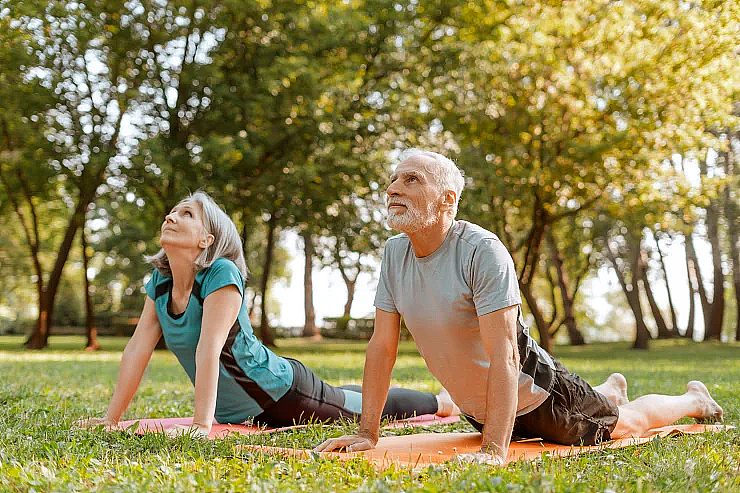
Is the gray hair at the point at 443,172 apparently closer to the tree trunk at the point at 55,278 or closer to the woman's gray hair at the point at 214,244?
the woman's gray hair at the point at 214,244

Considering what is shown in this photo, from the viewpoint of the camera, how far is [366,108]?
20.5 m

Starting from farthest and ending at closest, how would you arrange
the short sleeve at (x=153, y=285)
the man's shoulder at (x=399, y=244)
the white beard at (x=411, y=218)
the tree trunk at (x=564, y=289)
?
the tree trunk at (x=564, y=289) < the short sleeve at (x=153, y=285) < the man's shoulder at (x=399, y=244) < the white beard at (x=411, y=218)

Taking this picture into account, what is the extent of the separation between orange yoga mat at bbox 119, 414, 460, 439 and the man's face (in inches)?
67.6

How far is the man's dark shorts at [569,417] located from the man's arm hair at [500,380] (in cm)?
69

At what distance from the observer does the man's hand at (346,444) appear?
152 inches

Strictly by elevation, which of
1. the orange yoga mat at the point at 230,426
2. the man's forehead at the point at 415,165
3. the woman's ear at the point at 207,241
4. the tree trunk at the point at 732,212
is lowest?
the orange yoga mat at the point at 230,426

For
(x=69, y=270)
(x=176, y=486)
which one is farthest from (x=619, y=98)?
(x=69, y=270)

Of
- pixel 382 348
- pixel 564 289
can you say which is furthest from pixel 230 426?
pixel 564 289

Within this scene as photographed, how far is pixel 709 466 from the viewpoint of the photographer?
3357mm

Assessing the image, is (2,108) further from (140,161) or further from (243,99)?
(243,99)

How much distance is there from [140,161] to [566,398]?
17005 millimetres

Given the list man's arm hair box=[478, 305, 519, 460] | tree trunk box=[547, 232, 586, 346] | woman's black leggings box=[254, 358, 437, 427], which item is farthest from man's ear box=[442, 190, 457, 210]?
tree trunk box=[547, 232, 586, 346]

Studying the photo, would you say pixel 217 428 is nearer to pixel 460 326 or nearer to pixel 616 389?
pixel 460 326

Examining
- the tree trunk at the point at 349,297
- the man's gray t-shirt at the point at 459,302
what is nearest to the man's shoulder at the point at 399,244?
the man's gray t-shirt at the point at 459,302
